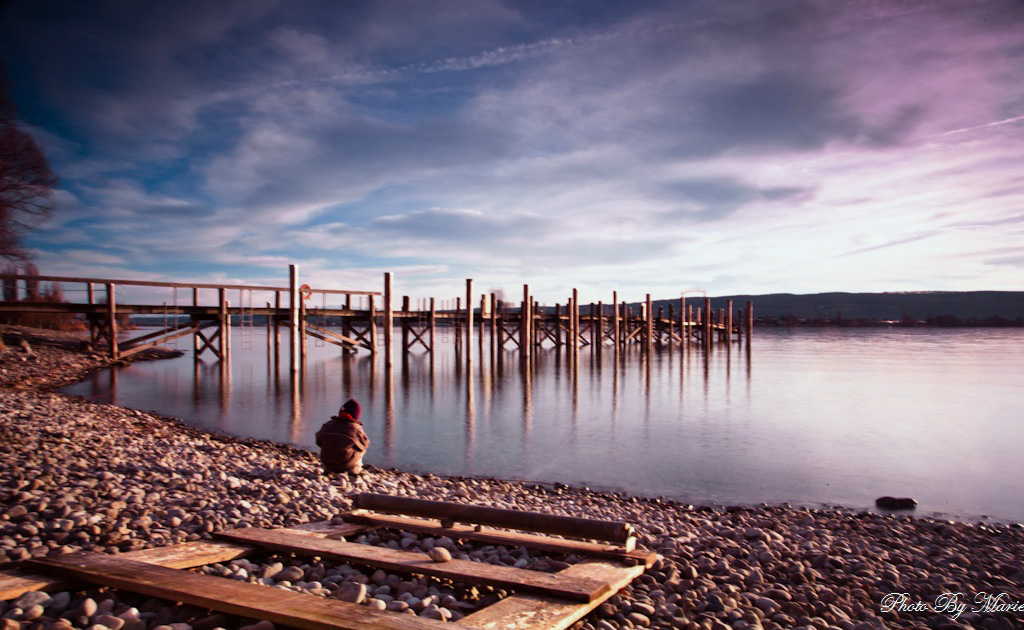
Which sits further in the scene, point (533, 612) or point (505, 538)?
point (505, 538)

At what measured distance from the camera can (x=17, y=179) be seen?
2759cm

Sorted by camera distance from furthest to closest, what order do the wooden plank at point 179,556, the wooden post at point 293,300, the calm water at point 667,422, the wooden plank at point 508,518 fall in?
the wooden post at point 293,300 < the calm water at point 667,422 < the wooden plank at point 508,518 < the wooden plank at point 179,556

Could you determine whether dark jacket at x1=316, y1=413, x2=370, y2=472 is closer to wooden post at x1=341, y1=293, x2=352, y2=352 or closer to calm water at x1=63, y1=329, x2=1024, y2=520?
calm water at x1=63, y1=329, x2=1024, y2=520

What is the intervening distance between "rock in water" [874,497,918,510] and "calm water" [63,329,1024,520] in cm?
22

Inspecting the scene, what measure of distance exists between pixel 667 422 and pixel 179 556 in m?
13.3

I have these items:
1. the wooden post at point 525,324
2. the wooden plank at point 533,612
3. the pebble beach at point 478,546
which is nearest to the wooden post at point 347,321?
the wooden post at point 525,324

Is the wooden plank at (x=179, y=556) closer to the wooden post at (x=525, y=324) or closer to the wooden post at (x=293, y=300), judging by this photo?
the wooden post at (x=293, y=300)

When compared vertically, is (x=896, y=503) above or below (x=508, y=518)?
below

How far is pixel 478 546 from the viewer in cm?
536

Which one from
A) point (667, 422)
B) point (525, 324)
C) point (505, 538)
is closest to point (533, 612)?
point (505, 538)

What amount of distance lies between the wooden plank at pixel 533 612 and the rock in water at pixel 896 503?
6.38 metres

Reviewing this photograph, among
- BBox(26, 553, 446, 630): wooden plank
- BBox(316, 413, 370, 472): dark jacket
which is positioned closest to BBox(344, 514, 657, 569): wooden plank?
BBox(26, 553, 446, 630): wooden plank

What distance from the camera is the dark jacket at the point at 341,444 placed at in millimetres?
8492

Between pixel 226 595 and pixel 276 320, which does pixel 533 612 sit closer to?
pixel 226 595
